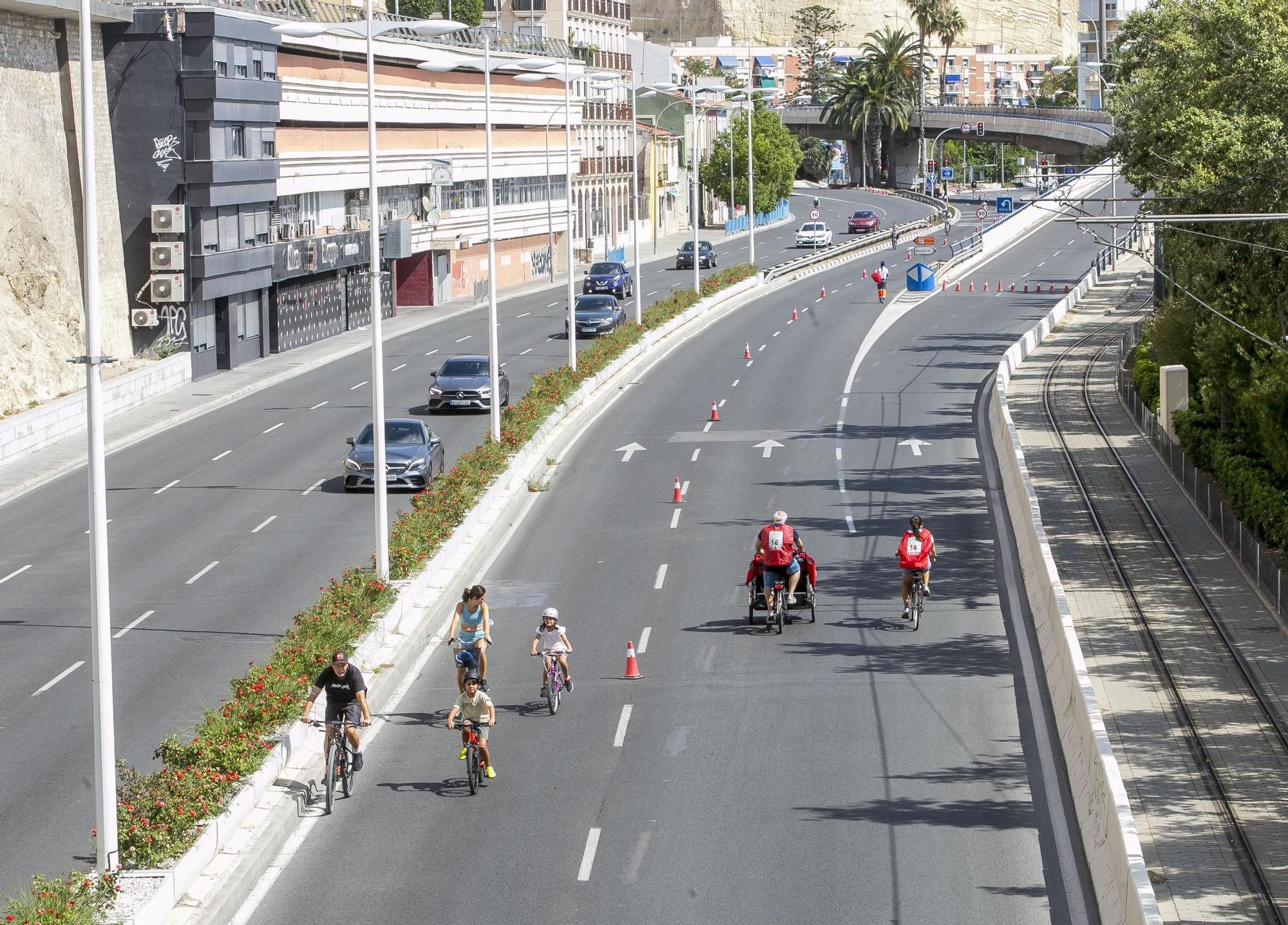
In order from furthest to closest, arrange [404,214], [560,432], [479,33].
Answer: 1. [479,33]
2. [404,214]
3. [560,432]

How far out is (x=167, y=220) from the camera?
56812 millimetres

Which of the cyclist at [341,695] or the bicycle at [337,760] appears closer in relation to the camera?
the bicycle at [337,760]

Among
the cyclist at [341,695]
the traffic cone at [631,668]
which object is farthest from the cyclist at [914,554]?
the cyclist at [341,695]

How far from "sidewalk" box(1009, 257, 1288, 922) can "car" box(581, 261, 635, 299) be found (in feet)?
122

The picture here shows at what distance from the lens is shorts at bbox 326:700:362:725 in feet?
61.9

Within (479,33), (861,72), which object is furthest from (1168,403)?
(861,72)

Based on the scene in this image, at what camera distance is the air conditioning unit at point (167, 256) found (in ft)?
186

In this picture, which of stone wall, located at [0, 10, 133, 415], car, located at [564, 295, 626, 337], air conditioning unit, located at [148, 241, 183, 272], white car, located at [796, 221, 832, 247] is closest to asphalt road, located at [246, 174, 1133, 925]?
stone wall, located at [0, 10, 133, 415]

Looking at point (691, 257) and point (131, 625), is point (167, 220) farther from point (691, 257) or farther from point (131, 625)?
point (691, 257)

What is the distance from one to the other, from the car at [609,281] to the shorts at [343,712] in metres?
63.5

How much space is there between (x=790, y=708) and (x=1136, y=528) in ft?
51.5

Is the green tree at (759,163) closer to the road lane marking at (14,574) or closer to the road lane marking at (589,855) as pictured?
the road lane marking at (14,574)

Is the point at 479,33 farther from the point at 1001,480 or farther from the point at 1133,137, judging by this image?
the point at 1001,480

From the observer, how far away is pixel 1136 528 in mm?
36125
